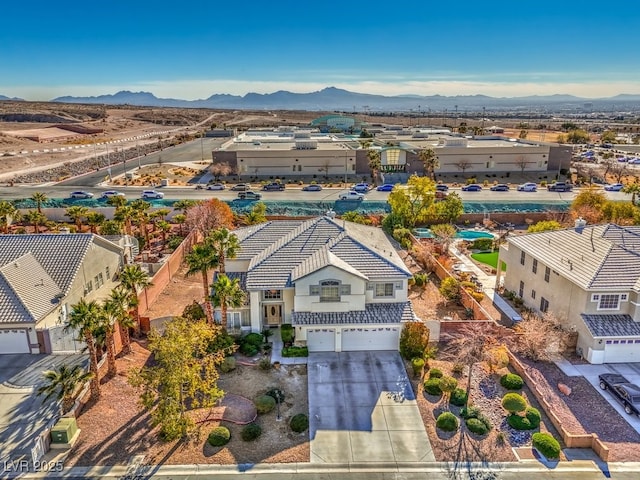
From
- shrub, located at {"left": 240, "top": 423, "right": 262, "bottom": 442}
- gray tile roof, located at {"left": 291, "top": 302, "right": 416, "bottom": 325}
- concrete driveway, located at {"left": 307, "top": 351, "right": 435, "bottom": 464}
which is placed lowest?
concrete driveway, located at {"left": 307, "top": 351, "right": 435, "bottom": 464}

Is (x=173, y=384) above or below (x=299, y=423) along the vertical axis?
above

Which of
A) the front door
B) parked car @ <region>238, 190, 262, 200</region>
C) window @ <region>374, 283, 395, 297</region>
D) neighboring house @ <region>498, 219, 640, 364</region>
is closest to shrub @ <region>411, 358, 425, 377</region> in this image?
window @ <region>374, 283, 395, 297</region>

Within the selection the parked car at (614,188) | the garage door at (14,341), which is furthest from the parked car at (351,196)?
the garage door at (14,341)

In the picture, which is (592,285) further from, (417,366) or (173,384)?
(173,384)

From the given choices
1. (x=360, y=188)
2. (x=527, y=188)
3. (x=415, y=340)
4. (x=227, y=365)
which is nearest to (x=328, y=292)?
(x=415, y=340)

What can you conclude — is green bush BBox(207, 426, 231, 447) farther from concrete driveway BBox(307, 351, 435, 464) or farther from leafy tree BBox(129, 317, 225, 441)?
concrete driveway BBox(307, 351, 435, 464)

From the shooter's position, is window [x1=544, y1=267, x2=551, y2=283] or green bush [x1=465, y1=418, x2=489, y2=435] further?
window [x1=544, y1=267, x2=551, y2=283]

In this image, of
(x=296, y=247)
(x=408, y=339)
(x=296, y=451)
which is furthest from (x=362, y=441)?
(x=296, y=247)

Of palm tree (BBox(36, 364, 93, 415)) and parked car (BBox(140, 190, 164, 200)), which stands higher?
parked car (BBox(140, 190, 164, 200))
